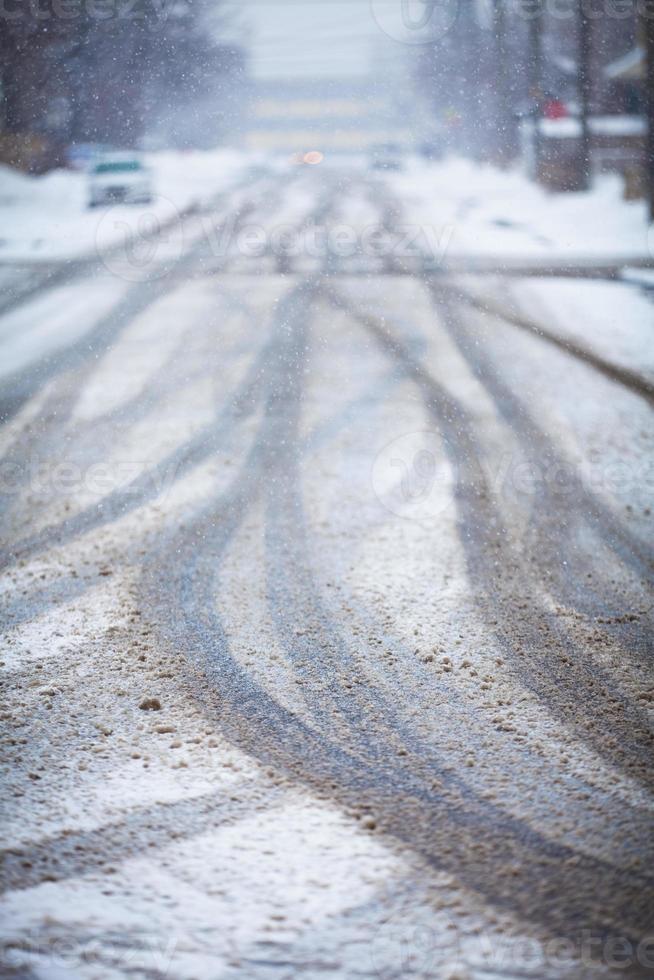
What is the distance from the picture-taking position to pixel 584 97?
967 centimetres

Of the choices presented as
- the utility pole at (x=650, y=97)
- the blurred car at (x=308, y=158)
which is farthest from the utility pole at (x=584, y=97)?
the blurred car at (x=308, y=158)

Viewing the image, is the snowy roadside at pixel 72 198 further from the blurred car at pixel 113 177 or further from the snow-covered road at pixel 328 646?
the snow-covered road at pixel 328 646

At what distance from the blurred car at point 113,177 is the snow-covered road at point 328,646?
0.81 m

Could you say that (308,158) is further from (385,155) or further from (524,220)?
(524,220)

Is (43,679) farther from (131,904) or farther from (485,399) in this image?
(485,399)

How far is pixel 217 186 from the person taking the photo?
612cm

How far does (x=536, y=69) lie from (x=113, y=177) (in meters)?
4.83

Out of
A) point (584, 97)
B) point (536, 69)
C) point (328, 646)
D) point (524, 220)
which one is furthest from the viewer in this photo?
point (584, 97)

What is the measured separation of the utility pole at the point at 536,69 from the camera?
7.32m

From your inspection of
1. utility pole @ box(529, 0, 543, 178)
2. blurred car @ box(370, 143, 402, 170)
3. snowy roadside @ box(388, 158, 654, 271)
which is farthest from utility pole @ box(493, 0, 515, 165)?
blurred car @ box(370, 143, 402, 170)

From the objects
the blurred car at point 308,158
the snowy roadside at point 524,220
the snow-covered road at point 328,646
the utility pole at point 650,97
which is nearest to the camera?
the snow-covered road at point 328,646

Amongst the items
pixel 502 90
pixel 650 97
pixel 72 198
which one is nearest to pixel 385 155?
pixel 502 90

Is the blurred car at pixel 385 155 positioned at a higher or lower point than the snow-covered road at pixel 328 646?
higher

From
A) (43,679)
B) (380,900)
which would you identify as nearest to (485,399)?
(43,679)
